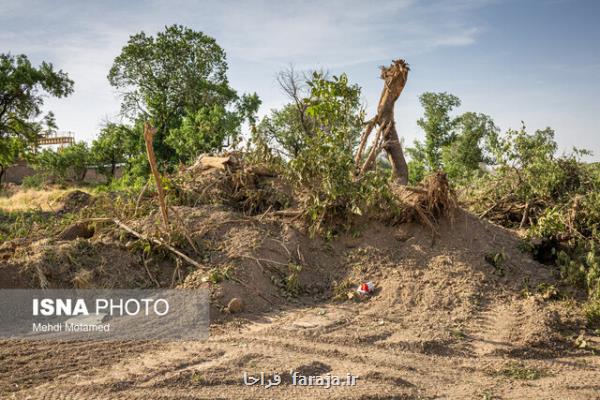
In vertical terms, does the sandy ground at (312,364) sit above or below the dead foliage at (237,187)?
below

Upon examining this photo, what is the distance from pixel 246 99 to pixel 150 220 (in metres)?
18.9

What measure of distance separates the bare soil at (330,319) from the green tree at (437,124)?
1979cm

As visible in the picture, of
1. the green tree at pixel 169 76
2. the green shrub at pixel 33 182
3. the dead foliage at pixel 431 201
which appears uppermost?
the green tree at pixel 169 76

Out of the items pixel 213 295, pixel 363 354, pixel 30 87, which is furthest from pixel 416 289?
pixel 30 87

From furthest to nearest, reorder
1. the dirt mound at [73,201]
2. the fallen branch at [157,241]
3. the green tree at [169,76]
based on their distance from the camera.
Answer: the green tree at [169,76] → the dirt mound at [73,201] → the fallen branch at [157,241]

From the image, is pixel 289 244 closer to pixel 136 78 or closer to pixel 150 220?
pixel 150 220

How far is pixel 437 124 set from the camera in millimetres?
25812

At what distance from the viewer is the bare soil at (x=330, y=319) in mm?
3635

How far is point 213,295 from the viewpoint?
523 cm

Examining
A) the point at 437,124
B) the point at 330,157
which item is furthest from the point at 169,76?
the point at 330,157

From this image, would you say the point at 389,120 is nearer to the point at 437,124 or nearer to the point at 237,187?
the point at 237,187

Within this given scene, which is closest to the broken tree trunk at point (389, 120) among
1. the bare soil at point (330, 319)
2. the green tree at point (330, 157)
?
the green tree at point (330, 157)

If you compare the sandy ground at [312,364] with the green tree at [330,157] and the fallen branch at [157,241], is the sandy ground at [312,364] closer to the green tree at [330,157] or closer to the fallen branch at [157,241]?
the fallen branch at [157,241]

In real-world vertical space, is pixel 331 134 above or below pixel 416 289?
above
